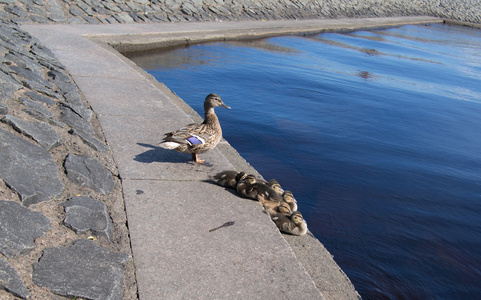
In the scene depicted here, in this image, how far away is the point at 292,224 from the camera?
494cm

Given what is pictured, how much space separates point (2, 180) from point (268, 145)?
227 inches

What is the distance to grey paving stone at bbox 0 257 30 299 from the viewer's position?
3131 millimetres

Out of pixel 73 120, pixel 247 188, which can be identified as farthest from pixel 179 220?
pixel 73 120

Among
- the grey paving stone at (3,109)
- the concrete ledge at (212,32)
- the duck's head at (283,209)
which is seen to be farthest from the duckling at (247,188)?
the concrete ledge at (212,32)

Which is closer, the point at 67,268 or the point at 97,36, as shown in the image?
the point at 67,268

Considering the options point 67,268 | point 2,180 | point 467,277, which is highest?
point 2,180

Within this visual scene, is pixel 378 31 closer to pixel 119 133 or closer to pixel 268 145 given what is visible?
pixel 268 145

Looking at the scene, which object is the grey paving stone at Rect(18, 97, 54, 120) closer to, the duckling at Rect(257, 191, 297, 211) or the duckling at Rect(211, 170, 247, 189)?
the duckling at Rect(211, 170, 247, 189)

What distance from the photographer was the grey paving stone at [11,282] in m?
3.13

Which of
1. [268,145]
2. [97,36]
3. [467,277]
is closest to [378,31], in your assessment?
[97,36]

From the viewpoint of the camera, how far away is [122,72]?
9.60 metres

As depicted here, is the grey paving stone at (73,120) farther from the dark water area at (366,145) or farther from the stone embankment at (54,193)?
the dark water area at (366,145)

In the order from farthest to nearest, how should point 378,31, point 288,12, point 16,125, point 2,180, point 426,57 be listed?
point 378,31
point 288,12
point 426,57
point 16,125
point 2,180

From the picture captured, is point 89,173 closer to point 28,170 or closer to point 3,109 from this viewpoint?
point 28,170
